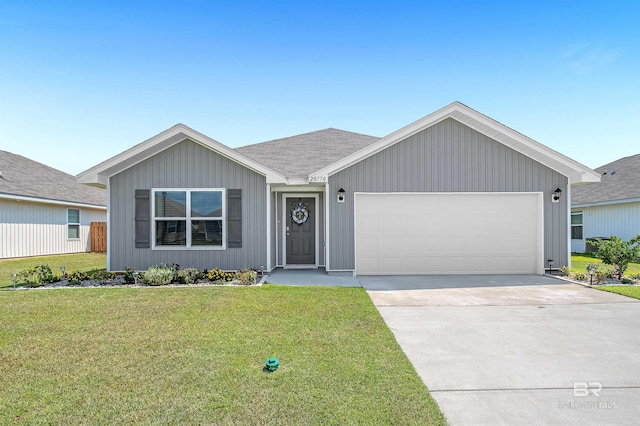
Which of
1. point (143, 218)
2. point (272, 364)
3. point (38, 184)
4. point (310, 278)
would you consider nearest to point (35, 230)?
point (38, 184)

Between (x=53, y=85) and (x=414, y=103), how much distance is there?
42.8 ft

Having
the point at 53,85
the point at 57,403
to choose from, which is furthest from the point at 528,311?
the point at 53,85

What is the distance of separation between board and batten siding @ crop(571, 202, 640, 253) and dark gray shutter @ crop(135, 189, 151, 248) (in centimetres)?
1746

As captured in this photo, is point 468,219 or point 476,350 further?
point 468,219

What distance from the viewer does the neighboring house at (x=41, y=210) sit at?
13539 millimetres

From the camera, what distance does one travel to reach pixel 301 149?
1220cm

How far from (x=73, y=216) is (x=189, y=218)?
457 inches

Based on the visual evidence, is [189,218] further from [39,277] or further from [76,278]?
[39,277]

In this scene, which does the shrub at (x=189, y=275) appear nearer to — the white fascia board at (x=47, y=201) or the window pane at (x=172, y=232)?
the window pane at (x=172, y=232)

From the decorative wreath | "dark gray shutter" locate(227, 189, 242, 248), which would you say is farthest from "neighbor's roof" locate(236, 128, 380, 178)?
"dark gray shutter" locate(227, 189, 242, 248)

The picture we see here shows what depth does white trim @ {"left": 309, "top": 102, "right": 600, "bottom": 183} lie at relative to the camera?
8.79 metres

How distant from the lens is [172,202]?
9148 mm

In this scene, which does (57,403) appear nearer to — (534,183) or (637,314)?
(637,314)

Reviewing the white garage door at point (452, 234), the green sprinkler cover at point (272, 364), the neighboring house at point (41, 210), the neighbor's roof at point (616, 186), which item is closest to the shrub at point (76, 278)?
the white garage door at point (452, 234)
